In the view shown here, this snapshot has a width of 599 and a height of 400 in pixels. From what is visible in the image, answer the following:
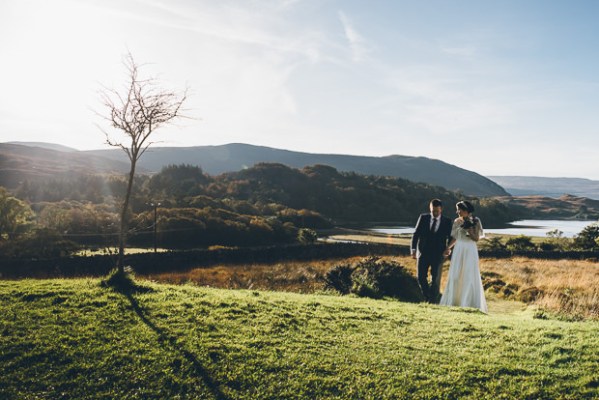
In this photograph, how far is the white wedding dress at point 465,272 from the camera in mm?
12516

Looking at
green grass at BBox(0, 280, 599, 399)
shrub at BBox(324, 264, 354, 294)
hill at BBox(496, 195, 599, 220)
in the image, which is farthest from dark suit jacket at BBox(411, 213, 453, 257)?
hill at BBox(496, 195, 599, 220)

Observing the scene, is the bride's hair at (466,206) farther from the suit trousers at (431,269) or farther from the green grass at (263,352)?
the green grass at (263,352)

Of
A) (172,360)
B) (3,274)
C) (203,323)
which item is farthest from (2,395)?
(3,274)

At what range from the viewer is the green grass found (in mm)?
5855

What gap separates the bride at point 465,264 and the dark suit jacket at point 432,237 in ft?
0.57

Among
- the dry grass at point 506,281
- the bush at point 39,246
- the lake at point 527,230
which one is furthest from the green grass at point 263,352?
the lake at point 527,230

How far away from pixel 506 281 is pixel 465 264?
9.23 m

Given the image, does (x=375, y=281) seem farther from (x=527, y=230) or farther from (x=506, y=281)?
(x=527, y=230)

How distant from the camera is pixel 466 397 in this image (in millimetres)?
5672

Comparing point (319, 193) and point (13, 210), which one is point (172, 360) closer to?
point (13, 210)

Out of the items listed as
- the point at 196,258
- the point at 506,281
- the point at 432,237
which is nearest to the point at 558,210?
the point at 196,258

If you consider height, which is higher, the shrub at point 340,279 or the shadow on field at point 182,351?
the shadow on field at point 182,351

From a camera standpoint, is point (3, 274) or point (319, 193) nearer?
point (3, 274)

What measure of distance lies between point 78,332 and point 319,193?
410 ft
